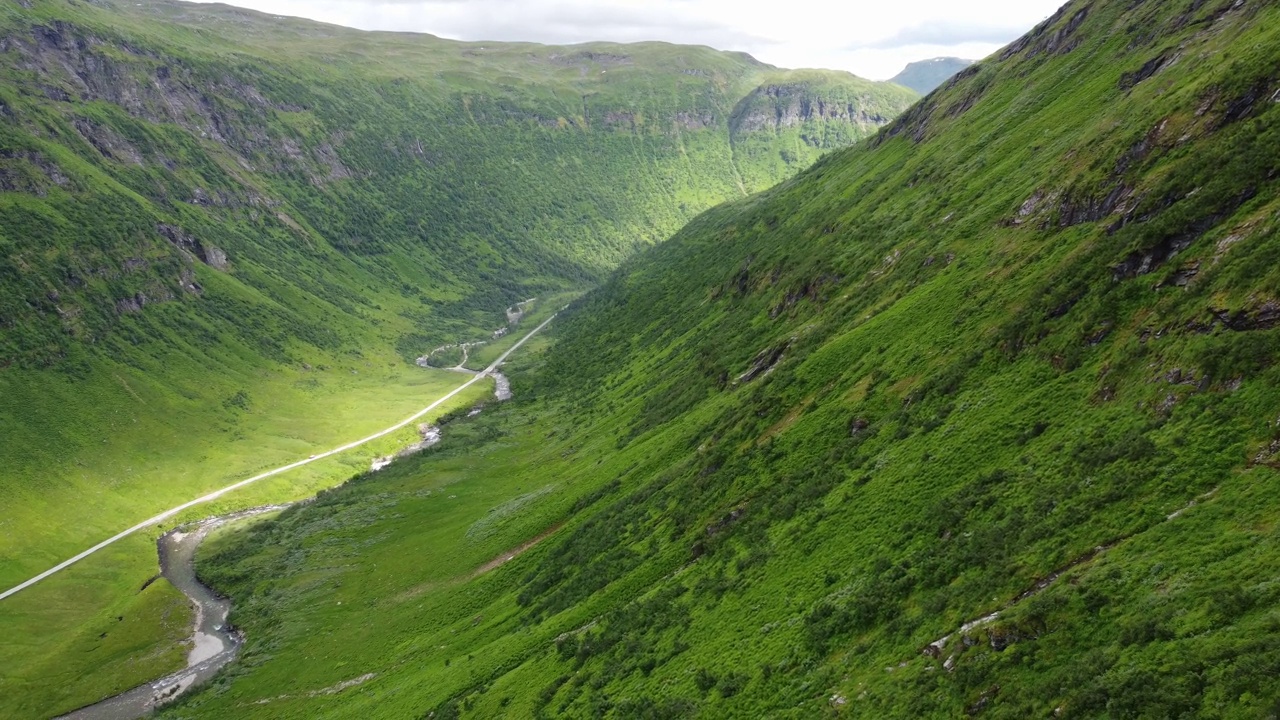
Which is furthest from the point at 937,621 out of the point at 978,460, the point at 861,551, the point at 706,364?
the point at 706,364

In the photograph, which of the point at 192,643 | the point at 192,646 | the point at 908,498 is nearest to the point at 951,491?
the point at 908,498

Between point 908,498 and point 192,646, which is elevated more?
point 908,498

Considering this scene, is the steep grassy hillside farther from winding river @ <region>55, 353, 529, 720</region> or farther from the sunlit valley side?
winding river @ <region>55, 353, 529, 720</region>

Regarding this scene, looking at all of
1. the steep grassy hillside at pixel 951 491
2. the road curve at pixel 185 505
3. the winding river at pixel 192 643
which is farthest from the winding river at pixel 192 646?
the road curve at pixel 185 505

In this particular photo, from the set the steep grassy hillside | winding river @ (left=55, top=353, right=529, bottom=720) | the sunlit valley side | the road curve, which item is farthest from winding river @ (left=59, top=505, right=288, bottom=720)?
the road curve

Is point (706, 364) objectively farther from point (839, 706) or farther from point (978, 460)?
point (839, 706)

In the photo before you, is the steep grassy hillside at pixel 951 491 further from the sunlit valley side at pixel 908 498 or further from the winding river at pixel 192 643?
the winding river at pixel 192 643

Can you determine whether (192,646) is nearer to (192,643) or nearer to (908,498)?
(192,643)

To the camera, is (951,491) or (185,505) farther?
(185,505)
